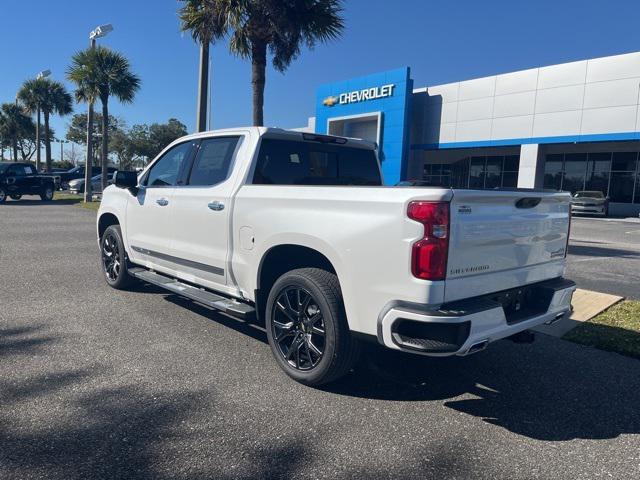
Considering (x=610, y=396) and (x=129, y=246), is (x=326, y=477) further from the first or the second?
(x=129, y=246)

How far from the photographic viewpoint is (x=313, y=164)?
16.1 ft

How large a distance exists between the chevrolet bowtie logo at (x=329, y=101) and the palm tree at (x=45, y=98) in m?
22.4

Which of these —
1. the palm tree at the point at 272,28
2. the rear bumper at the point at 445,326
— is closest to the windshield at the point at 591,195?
the palm tree at the point at 272,28

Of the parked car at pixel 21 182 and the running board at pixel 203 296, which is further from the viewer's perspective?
the parked car at pixel 21 182

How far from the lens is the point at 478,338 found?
3131 millimetres

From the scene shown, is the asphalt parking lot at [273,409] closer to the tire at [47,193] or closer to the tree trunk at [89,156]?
the tree trunk at [89,156]

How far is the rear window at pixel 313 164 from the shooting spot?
4586mm

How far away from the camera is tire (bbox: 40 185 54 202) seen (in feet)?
82.3

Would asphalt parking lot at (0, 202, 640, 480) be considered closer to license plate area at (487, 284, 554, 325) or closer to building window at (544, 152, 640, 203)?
license plate area at (487, 284, 554, 325)

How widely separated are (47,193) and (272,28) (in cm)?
1858

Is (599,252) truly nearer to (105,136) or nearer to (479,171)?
(105,136)

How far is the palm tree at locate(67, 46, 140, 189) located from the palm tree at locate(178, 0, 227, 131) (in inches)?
527

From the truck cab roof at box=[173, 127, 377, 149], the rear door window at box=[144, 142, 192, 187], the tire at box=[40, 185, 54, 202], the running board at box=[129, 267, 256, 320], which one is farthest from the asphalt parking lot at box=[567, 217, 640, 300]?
the tire at box=[40, 185, 54, 202]

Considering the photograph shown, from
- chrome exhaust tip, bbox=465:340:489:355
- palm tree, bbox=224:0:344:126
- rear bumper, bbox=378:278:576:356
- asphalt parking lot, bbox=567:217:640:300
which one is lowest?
asphalt parking lot, bbox=567:217:640:300
